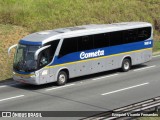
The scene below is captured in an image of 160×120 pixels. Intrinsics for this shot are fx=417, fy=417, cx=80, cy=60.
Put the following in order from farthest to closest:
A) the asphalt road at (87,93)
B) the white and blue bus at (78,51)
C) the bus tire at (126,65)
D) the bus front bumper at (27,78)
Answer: the bus tire at (126,65) < the white and blue bus at (78,51) < the bus front bumper at (27,78) < the asphalt road at (87,93)

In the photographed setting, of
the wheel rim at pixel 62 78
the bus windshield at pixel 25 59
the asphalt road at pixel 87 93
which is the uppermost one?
the bus windshield at pixel 25 59

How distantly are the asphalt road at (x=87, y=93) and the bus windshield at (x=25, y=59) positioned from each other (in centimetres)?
121

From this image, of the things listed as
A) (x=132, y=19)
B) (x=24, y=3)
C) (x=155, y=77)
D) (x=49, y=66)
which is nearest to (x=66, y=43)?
(x=49, y=66)

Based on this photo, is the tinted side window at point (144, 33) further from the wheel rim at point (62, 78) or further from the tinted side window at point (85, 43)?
the wheel rim at point (62, 78)

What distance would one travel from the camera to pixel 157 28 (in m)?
40.7

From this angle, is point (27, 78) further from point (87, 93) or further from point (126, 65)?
point (126, 65)

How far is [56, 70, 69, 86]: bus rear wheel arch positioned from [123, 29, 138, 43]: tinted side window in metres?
5.29

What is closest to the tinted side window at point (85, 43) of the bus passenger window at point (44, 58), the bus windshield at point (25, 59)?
the bus passenger window at point (44, 58)

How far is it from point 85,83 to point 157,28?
18.7 meters

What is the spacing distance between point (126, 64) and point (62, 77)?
558 centimetres

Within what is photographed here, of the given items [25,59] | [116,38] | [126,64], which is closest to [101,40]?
[116,38]

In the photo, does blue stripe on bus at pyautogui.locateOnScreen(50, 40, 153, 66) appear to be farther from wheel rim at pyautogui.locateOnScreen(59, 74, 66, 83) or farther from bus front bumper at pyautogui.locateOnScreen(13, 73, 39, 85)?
bus front bumper at pyautogui.locateOnScreen(13, 73, 39, 85)

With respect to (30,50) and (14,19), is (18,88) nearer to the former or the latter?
(30,50)

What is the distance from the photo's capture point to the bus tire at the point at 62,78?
76.5 feet
